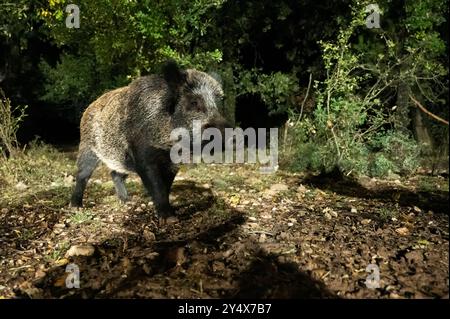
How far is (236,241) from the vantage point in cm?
367

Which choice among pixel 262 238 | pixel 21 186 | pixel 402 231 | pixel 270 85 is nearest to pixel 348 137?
pixel 270 85

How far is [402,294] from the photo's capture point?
2.55 meters

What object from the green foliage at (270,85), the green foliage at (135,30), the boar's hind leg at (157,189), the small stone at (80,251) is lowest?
the small stone at (80,251)

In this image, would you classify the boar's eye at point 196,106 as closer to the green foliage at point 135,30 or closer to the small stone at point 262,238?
the small stone at point 262,238

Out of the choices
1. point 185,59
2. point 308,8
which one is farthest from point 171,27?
point 308,8

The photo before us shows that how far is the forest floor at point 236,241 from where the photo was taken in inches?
110

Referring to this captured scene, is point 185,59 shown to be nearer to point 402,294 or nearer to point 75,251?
point 75,251

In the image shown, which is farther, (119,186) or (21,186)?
(21,186)

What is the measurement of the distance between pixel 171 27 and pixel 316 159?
11.2ft

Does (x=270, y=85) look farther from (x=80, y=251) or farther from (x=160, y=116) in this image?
(x=80, y=251)

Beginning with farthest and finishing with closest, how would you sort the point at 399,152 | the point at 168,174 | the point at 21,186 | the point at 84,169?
the point at 399,152 < the point at 21,186 < the point at 84,169 < the point at 168,174

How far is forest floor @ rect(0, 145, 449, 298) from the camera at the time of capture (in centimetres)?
279

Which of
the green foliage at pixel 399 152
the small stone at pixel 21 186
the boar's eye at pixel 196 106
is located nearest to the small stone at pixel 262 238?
the boar's eye at pixel 196 106

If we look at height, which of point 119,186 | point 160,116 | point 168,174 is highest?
point 160,116
